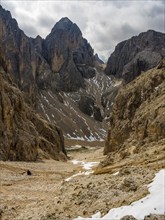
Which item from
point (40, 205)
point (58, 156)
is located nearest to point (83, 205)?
point (40, 205)

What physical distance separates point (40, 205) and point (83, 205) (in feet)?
11.8

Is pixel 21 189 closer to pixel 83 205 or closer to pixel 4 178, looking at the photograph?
pixel 4 178

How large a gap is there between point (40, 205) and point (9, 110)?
54.4 metres

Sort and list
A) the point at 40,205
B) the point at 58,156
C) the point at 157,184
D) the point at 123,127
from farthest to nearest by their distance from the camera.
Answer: the point at 58,156 → the point at 123,127 → the point at 40,205 → the point at 157,184

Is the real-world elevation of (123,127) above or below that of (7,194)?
above

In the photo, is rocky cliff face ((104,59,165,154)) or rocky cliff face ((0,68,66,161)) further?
rocky cliff face ((0,68,66,161))

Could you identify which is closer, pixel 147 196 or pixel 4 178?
pixel 147 196

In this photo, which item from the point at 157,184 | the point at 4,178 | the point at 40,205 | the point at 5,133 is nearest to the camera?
the point at 157,184

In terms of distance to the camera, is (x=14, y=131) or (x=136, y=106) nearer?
(x=14, y=131)

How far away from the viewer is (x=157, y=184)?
774 inches

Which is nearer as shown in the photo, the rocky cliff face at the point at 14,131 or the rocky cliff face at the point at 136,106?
the rocky cliff face at the point at 136,106

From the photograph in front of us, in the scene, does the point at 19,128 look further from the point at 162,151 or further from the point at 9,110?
the point at 162,151

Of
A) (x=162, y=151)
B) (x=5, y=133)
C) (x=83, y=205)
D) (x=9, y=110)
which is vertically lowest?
(x=83, y=205)

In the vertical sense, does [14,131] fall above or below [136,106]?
below
